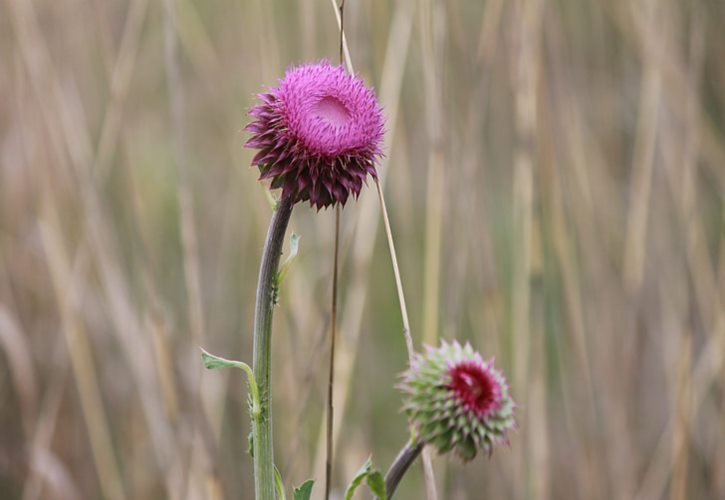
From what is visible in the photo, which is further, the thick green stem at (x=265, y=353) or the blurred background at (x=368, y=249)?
the blurred background at (x=368, y=249)

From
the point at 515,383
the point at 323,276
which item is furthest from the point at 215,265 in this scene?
the point at 515,383

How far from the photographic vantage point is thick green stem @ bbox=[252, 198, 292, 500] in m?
0.70

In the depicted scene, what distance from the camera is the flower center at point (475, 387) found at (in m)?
0.78

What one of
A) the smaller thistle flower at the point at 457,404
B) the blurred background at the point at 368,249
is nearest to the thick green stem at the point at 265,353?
the smaller thistle flower at the point at 457,404

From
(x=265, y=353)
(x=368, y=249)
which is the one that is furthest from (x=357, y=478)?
(x=368, y=249)

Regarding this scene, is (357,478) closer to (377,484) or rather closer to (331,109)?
(377,484)

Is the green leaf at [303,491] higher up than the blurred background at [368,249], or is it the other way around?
the blurred background at [368,249]

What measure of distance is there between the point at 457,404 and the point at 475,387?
0.04 m

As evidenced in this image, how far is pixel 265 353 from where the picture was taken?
27.8 inches

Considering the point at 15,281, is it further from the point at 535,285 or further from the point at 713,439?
the point at 713,439

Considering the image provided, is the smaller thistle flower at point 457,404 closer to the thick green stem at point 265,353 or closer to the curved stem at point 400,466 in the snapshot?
the curved stem at point 400,466

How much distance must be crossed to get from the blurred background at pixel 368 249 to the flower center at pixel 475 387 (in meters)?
0.43

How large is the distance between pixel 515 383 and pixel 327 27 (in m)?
0.80

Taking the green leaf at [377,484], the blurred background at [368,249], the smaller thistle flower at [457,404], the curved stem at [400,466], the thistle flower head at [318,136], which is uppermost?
the blurred background at [368,249]
